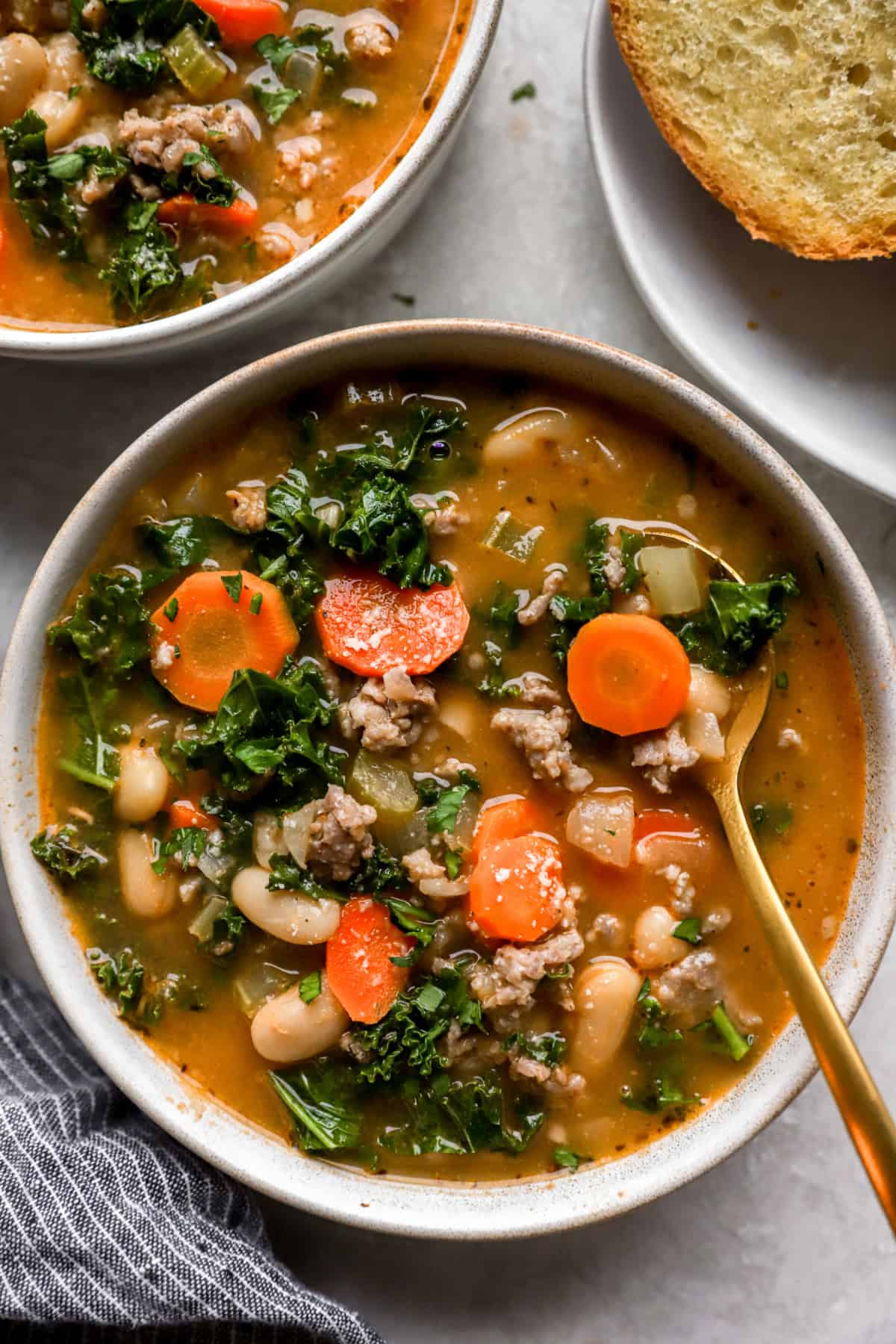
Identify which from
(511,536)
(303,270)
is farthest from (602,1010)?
(303,270)

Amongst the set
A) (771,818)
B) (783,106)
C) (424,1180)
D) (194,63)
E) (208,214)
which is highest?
(783,106)

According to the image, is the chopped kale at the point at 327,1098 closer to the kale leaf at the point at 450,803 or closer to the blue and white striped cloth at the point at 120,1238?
the blue and white striped cloth at the point at 120,1238

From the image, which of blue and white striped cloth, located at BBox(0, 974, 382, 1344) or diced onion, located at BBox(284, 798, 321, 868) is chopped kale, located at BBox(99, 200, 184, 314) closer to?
diced onion, located at BBox(284, 798, 321, 868)

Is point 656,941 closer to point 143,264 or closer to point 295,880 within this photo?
point 295,880

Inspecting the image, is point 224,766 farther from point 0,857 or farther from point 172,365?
point 172,365

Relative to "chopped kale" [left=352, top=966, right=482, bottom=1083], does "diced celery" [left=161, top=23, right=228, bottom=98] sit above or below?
above

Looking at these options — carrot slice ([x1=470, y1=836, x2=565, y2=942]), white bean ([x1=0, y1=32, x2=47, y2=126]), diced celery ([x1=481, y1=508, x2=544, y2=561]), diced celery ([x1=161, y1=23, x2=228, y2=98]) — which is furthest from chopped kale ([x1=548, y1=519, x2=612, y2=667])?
white bean ([x1=0, y1=32, x2=47, y2=126])

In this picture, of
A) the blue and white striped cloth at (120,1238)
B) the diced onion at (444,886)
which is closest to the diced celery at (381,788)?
the diced onion at (444,886)
